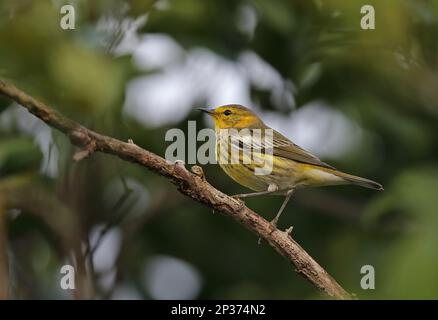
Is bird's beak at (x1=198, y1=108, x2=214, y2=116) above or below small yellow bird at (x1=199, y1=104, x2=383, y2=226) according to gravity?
above

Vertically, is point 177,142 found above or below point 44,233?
above

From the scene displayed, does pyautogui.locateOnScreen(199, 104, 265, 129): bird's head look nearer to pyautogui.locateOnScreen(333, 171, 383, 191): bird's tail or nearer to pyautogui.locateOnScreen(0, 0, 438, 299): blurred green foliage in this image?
pyautogui.locateOnScreen(0, 0, 438, 299): blurred green foliage

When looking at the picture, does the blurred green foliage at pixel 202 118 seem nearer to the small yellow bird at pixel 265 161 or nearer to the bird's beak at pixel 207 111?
the bird's beak at pixel 207 111

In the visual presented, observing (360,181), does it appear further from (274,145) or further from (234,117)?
(234,117)

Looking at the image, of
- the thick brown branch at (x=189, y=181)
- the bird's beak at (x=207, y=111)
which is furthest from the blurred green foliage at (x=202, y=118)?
the thick brown branch at (x=189, y=181)

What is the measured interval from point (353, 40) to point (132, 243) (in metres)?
2.14

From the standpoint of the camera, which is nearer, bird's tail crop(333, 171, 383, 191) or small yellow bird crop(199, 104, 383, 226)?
bird's tail crop(333, 171, 383, 191)

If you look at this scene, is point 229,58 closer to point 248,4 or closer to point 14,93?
point 248,4

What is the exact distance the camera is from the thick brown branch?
6.81 ft

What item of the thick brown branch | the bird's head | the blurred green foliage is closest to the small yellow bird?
the bird's head

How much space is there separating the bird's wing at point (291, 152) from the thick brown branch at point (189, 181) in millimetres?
890

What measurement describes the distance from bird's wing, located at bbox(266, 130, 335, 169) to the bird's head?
270mm

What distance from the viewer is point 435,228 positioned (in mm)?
1589

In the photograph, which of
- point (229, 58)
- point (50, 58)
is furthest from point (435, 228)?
point (229, 58)
